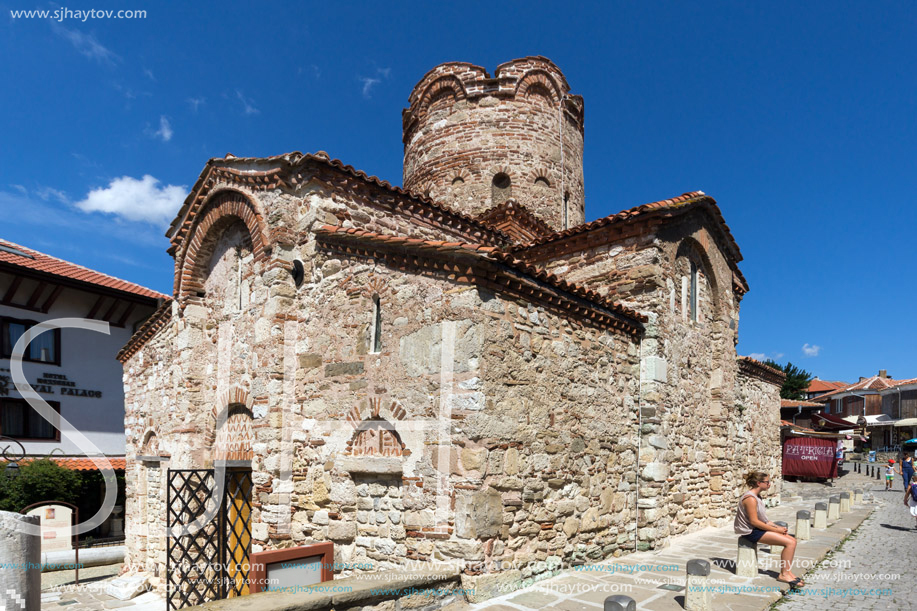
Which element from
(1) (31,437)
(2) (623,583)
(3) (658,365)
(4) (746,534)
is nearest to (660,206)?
(3) (658,365)

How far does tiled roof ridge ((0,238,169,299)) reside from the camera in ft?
52.7

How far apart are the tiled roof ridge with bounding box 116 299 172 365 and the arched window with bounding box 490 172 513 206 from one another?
23.6ft

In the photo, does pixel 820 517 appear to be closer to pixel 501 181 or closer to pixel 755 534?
pixel 755 534

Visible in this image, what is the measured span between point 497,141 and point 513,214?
246cm

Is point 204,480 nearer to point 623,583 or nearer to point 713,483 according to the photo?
point 623,583

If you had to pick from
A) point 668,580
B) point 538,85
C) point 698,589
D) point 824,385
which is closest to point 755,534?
point 668,580

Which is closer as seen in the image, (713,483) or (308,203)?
(308,203)

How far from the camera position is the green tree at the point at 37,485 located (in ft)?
44.0

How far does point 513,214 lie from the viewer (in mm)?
12055

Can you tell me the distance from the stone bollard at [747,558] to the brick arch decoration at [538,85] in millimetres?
10772

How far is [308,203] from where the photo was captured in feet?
24.3

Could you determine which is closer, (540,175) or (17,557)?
(17,557)

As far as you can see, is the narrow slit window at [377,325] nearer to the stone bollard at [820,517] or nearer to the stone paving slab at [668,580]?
the stone paving slab at [668,580]

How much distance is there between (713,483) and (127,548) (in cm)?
1125
